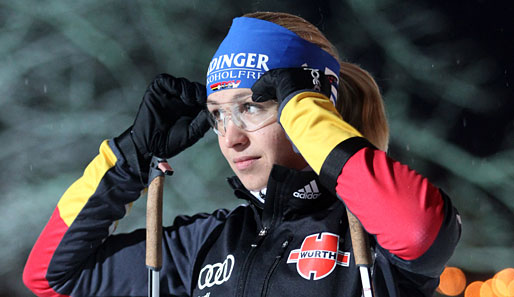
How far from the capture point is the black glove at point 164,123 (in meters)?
1.49

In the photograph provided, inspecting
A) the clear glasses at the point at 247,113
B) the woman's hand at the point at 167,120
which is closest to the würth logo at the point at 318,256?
the clear glasses at the point at 247,113

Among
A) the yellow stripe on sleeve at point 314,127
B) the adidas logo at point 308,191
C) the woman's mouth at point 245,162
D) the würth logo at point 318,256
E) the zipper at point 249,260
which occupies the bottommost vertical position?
the würth logo at point 318,256

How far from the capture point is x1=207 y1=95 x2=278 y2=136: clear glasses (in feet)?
4.29

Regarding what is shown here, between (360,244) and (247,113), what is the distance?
37cm

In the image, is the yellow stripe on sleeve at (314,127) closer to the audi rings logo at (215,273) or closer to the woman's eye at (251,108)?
the woman's eye at (251,108)

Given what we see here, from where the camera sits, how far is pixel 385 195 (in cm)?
101

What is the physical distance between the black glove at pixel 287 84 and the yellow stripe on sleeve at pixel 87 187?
1.46 feet

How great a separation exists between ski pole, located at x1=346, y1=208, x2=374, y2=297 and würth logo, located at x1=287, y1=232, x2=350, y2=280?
0.10 meters

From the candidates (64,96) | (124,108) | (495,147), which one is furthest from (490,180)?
(64,96)

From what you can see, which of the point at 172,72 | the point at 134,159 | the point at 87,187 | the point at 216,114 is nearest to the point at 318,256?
the point at 216,114

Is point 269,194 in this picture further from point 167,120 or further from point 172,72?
point 172,72

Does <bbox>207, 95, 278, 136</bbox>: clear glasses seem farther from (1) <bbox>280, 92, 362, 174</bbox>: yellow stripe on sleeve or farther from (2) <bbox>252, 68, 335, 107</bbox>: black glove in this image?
(1) <bbox>280, 92, 362, 174</bbox>: yellow stripe on sleeve

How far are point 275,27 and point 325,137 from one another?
1.39 feet

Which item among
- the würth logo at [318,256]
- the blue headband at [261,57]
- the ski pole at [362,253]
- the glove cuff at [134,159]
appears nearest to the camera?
the ski pole at [362,253]
